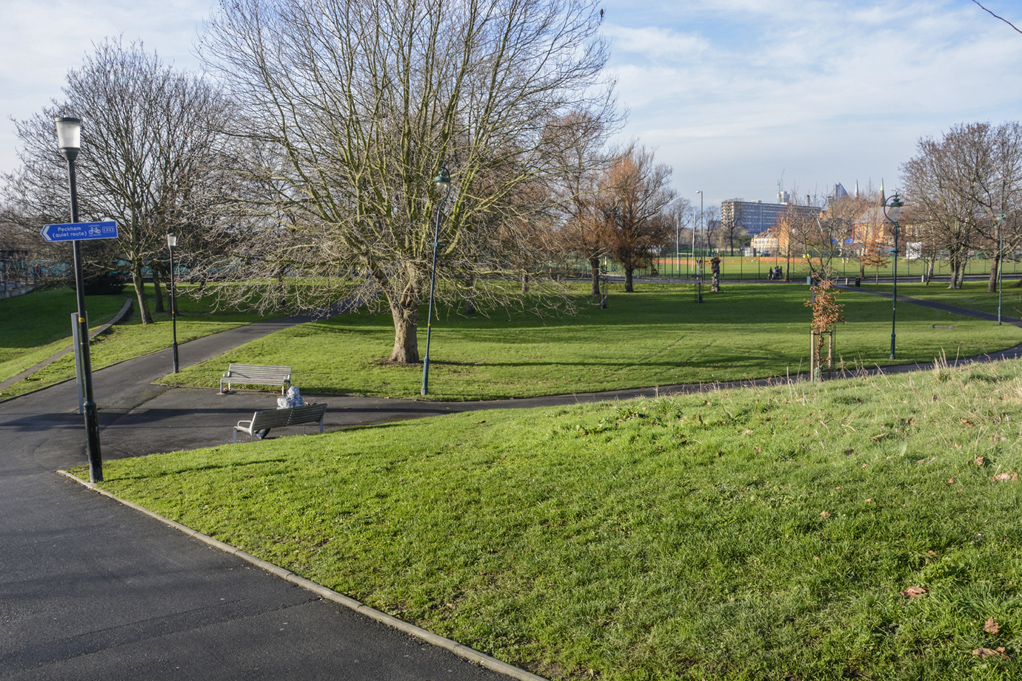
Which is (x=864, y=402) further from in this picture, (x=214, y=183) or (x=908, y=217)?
(x=908, y=217)

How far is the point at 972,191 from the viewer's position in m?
55.7

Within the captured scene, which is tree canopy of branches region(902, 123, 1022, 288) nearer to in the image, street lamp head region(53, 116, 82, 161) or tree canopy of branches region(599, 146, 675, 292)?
tree canopy of branches region(599, 146, 675, 292)

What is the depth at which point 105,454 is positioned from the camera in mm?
12789

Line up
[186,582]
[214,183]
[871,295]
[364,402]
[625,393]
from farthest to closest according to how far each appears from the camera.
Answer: [871,295] < [214,183] < [625,393] < [364,402] < [186,582]

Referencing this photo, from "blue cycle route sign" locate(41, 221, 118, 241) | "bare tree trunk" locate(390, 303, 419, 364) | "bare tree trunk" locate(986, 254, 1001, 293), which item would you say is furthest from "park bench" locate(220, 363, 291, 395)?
"bare tree trunk" locate(986, 254, 1001, 293)

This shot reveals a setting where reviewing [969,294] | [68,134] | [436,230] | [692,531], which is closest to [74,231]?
[68,134]

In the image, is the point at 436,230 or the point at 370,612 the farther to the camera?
the point at 436,230

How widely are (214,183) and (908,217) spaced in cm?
6321

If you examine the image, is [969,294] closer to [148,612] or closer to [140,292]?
[140,292]

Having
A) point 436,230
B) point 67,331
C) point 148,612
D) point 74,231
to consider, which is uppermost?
point 436,230

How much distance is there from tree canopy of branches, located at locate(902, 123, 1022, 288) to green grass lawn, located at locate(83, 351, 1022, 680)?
5549 cm

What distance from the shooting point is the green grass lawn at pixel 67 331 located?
80.5 ft

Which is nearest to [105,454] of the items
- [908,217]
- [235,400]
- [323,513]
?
[235,400]

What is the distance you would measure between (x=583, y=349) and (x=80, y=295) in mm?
20563
